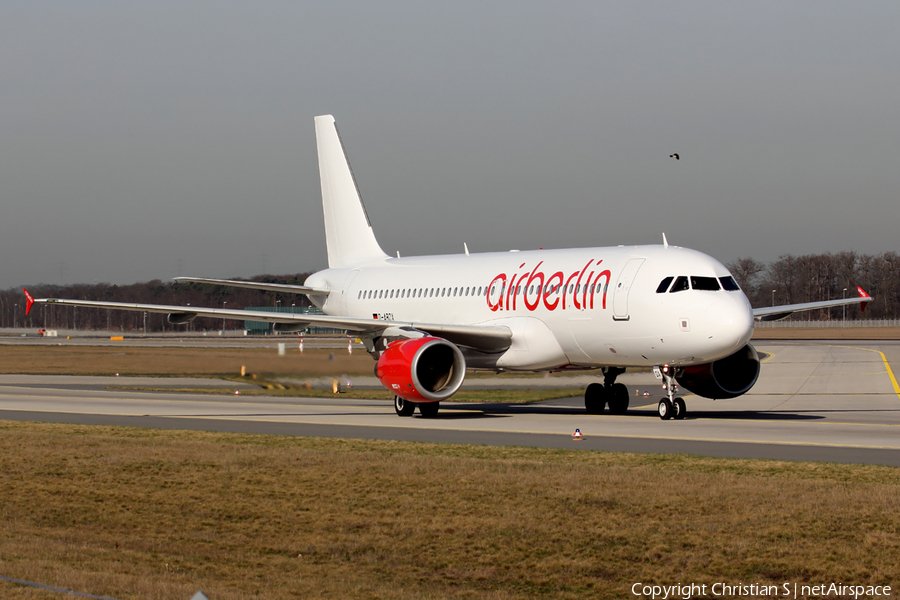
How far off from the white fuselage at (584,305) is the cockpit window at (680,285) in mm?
75

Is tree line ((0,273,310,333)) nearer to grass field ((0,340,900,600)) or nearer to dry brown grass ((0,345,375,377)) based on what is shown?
dry brown grass ((0,345,375,377))

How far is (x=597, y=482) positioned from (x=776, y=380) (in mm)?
28439

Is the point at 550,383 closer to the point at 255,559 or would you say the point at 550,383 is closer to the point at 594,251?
the point at 594,251

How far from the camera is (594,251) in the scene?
25062mm

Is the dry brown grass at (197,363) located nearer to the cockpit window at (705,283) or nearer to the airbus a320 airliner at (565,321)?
the airbus a320 airliner at (565,321)

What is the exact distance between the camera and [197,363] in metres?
38.2

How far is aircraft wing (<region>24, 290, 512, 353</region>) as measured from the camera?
82.1 ft

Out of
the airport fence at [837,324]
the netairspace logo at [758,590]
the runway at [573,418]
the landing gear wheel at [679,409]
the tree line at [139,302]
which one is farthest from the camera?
the airport fence at [837,324]

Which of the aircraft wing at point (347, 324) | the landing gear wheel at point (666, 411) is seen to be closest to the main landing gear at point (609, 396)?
the aircraft wing at point (347, 324)

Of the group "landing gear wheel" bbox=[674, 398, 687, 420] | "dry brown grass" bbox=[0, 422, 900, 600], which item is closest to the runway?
"landing gear wheel" bbox=[674, 398, 687, 420]

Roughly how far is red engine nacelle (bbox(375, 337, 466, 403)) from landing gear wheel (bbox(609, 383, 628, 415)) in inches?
181

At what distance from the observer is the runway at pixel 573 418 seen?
1747cm

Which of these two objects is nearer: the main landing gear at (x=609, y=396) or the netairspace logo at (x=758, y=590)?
the netairspace logo at (x=758, y=590)

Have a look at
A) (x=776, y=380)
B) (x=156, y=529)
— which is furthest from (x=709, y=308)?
(x=776, y=380)
